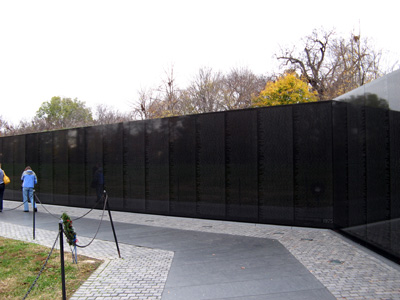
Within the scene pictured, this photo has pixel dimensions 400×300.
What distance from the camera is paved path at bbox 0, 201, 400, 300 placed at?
4.66 m

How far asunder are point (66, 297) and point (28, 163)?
12.7 m

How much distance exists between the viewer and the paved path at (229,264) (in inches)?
184

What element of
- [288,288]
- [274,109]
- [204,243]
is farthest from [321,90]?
[288,288]

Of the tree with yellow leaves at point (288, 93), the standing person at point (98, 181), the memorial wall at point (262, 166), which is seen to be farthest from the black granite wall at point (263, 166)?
the tree with yellow leaves at point (288, 93)

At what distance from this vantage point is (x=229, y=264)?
589 centimetres

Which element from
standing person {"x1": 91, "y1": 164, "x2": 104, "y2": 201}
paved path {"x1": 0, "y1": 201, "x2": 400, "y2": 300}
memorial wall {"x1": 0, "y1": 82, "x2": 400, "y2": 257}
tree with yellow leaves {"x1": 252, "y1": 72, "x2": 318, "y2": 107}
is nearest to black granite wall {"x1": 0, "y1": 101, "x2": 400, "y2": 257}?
memorial wall {"x1": 0, "y1": 82, "x2": 400, "y2": 257}

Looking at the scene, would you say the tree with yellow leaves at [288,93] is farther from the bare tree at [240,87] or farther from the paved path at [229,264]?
the paved path at [229,264]

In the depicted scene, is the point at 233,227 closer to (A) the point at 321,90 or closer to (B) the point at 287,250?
(B) the point at 287,250

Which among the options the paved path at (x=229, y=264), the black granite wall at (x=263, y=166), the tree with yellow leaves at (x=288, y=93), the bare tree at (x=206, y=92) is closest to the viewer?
the paved path at (x=229, y=264)

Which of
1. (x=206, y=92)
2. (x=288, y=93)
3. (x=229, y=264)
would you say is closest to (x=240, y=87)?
(x=206, y=92)

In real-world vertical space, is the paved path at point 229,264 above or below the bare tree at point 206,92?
below

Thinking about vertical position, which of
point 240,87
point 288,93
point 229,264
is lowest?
point 229,264

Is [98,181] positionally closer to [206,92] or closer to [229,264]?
[229,264]

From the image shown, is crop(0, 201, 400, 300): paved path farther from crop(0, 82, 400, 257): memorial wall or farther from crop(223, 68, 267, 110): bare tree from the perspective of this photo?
crop(223, 68, 267, 110): bare tree
